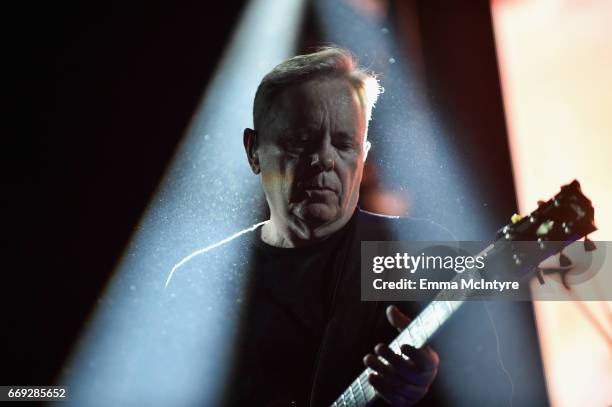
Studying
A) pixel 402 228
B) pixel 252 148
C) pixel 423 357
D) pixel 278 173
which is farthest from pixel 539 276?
pixel 252 148

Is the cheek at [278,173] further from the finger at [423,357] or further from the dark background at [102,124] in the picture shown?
the finger at [423,357]

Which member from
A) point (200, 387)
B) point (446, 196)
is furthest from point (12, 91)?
point (446, 196)

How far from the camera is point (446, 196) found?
154cm

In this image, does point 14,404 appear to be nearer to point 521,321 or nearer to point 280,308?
point 280,308

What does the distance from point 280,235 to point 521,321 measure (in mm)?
751

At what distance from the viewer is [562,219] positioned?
813 mm

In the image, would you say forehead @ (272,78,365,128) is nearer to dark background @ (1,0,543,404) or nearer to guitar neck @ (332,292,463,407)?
dark background @ (1,0,543,404)

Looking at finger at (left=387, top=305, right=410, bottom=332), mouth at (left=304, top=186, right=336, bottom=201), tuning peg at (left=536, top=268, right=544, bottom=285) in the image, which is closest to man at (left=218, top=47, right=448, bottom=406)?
mouth at (left=304, top=186, right=336, bottom=201)

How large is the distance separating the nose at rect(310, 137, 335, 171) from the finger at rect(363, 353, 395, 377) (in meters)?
0.51

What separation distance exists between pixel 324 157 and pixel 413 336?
1.74 ft

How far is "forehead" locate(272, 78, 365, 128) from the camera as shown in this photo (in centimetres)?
140

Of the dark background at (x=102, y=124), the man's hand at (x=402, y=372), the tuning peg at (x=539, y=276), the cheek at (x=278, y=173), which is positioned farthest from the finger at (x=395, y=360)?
the dark background at (x=102, y=124)

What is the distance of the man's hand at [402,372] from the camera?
104 centimetres

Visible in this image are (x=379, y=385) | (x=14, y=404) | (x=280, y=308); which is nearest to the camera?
(x=379, y=385)
